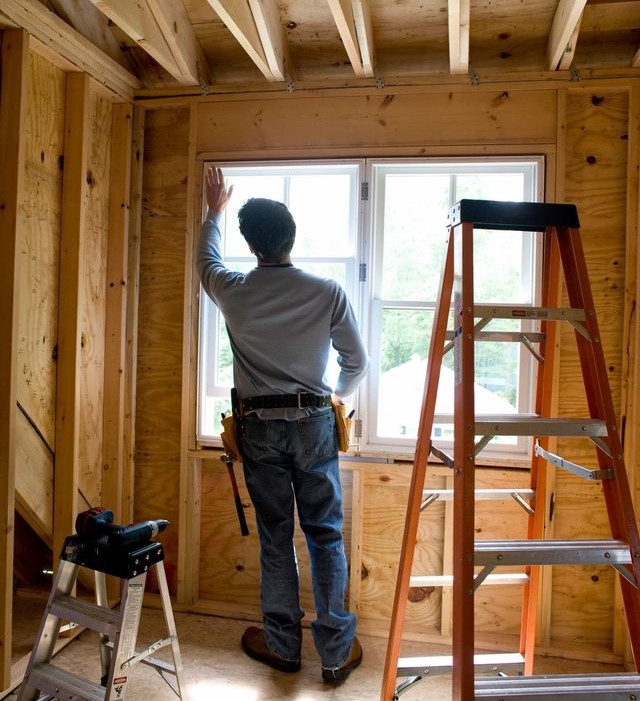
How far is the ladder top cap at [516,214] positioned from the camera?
1492 mm

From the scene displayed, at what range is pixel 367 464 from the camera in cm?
250

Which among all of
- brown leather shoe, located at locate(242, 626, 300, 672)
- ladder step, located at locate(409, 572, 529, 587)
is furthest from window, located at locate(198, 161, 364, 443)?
ladder step, located at locate(409, 572, 529, 587)

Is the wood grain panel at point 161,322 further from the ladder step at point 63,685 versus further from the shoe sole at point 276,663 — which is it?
the ladder step at point 63,685

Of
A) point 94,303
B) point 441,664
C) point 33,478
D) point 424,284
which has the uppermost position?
point 424,284

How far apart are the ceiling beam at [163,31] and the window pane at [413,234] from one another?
1001mm

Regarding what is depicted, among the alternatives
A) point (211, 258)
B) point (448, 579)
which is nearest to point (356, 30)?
point (211, 258)

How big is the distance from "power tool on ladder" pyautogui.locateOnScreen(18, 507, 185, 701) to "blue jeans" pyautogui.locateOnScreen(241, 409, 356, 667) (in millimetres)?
495

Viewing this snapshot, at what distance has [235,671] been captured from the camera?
2.20 metres

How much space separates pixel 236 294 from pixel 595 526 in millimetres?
1766

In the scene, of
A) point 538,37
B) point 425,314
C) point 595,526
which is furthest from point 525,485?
point 538,37

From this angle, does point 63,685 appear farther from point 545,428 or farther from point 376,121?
point 376,121

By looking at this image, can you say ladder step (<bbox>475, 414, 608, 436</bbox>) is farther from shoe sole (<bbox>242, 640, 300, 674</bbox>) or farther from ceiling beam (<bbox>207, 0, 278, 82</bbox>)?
ceiling beam (<bbox>207, 0, 278, 82</bbox>)

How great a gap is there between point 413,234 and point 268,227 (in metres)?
0.76

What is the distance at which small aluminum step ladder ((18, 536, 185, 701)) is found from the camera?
1549mm
